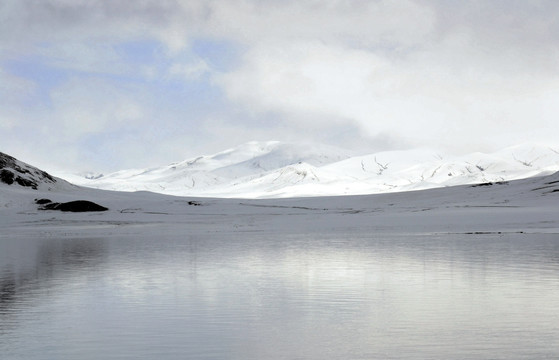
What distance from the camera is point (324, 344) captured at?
451 inches

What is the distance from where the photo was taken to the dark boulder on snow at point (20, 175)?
78.3 metres

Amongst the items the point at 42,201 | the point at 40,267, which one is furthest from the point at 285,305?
the point at 42,201

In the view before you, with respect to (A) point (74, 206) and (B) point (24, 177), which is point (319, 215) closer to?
(A) point (74, 206)

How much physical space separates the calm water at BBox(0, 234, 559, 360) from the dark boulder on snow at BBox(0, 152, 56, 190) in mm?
54333

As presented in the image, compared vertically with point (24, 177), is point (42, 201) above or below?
below

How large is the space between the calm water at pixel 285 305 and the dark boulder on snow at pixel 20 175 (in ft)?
178

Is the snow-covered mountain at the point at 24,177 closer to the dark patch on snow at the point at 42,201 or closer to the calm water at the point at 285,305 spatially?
the dark patch on snow at the point at 42,201

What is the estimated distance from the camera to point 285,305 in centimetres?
1508

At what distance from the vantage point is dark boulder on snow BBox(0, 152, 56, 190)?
257 feet

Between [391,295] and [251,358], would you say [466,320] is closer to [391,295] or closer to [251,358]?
[391,295]

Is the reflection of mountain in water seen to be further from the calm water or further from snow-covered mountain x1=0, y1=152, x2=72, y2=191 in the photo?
snow-covered mountain x1=0, y1=152, x2=72, y2=191

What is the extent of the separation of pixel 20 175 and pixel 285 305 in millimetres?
71845

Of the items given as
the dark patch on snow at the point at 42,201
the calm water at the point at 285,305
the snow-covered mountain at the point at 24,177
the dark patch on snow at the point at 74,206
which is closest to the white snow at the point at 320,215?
the dark patch on snow at the point at 42,201

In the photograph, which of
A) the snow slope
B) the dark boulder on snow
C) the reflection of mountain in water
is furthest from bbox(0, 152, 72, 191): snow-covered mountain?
the reflection of mountain in water
